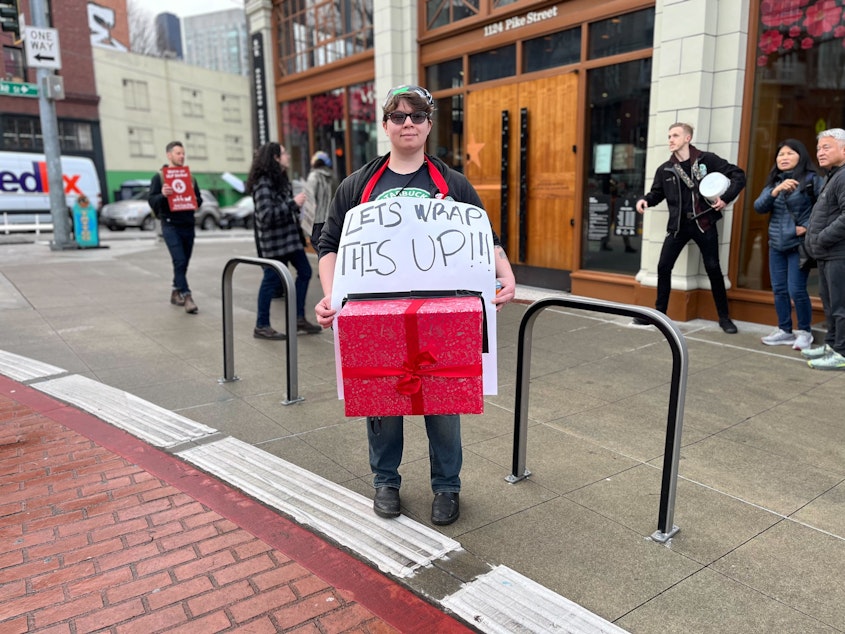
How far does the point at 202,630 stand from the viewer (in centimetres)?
234

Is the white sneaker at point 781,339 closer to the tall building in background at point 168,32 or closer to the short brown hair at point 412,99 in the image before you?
the short brown hair at point 412,99

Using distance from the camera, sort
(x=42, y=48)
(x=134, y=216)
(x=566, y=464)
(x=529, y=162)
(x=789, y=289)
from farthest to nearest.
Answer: (x=134, y=216)
(x=42, y=48)
(x=529, y=162)
(x=789, y=289)
(x=566, y=464)

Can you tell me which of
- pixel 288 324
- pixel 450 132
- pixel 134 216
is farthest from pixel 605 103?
pixel 134 216

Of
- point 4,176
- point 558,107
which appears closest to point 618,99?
point 558,107

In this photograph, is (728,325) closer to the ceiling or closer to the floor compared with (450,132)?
closer to the floor

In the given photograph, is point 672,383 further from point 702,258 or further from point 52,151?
point 52,151

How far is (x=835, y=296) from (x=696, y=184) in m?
1.69

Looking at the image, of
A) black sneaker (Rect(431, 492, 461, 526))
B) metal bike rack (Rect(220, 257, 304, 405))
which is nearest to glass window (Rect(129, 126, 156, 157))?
metal bike rack (Rect(220, 257, 304, 405))

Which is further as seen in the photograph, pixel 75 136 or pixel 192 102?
pixel 192 102

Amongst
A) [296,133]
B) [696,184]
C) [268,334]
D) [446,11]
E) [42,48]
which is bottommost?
[268,334]

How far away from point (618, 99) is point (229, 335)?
5089 millimetres

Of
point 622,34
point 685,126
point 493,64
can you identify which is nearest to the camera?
point 685,126

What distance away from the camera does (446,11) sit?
9438 millimetres

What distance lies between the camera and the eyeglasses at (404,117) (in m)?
2.77
